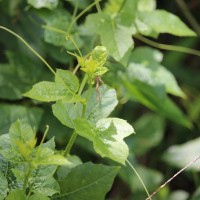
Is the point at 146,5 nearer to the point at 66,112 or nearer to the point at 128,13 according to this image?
the point at 128,13

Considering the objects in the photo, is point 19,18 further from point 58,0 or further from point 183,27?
point 183,27

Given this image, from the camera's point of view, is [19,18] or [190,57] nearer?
[19,18]

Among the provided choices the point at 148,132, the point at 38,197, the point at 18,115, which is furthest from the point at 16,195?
the point at 148,132

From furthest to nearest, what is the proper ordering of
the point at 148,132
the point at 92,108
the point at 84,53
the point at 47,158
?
the point at 148,132, the point at 84,53, the point at 92,108, the point at 47,158

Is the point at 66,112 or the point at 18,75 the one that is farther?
the point at 18,75

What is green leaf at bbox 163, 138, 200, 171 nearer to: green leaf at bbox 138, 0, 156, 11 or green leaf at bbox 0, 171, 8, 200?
green leaf at bbox 138, 0, 156, 11

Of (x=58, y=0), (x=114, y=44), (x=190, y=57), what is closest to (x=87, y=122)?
(x=114, y=44)
